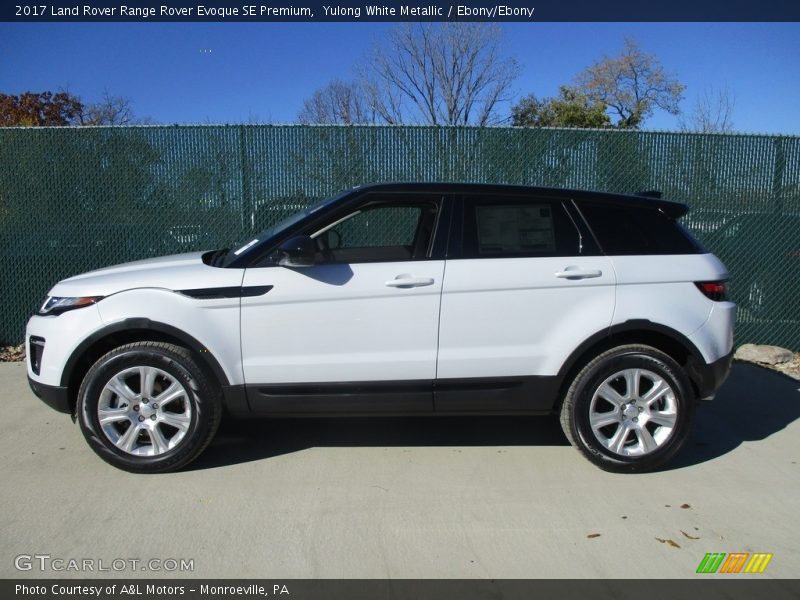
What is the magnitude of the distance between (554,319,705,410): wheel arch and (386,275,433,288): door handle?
1021 mm

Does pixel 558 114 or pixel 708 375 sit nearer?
pixel 708 375

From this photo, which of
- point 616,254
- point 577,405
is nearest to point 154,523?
point 577,405

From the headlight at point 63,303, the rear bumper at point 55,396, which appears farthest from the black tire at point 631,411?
the rear bumper at point 55,396

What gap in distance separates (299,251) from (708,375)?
8.81 ft

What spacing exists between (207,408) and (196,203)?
3672mm

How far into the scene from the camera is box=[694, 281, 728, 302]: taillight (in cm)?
408

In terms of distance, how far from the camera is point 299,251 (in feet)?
12.5

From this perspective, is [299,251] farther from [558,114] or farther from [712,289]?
[558,114]

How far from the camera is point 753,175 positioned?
7.27 metres

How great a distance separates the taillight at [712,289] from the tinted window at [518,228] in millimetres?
804

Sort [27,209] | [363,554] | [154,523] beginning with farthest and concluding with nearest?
1. [27,209]
2. [154,523]
3. [363,554]

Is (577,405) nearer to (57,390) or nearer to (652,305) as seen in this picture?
(652,305)
